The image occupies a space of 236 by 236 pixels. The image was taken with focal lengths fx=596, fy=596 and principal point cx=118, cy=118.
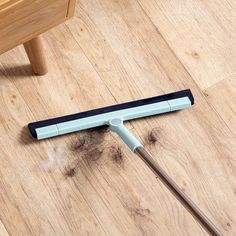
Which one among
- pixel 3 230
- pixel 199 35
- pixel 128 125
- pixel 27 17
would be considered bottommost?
pixel 3 230

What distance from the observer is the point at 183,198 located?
120cm

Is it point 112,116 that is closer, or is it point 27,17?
point 27,17

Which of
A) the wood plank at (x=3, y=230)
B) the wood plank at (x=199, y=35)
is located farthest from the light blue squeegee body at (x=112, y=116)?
the wood plank at (x=3, y=230)

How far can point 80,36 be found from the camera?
4.98ft

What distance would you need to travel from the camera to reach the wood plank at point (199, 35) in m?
1.54

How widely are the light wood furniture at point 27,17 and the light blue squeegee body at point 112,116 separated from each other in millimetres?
250

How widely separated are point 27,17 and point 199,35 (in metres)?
0.57

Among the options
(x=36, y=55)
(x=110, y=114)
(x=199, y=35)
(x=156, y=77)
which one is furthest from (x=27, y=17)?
(x=199, y=35)

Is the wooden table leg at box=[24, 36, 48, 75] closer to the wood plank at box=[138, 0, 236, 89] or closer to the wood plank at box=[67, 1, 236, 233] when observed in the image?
the wood plank at box=[67, 1, 236, 233]

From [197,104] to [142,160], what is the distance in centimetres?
23

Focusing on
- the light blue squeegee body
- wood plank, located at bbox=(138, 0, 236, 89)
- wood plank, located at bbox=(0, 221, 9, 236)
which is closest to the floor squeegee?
the light blue squeegee body

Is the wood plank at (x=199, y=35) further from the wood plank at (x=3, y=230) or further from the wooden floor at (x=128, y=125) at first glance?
the wood plank at (x=3, y=230)

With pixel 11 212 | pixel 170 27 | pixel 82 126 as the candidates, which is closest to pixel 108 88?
pixel 82 126

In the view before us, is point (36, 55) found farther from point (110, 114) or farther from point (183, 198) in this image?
point (183, 198)
